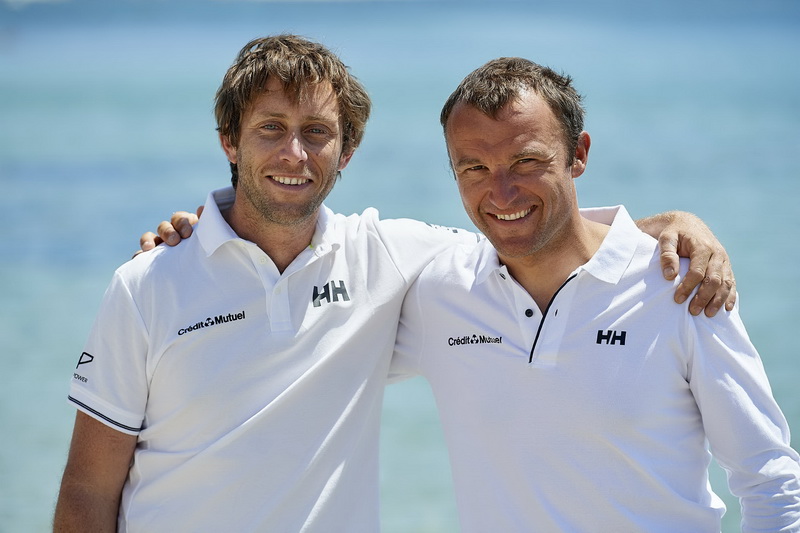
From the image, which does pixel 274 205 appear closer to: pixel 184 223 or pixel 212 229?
pixel 212 229

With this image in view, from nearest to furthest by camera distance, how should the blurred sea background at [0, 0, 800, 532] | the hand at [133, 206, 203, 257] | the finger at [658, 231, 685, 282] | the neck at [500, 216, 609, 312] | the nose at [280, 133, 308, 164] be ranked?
the finger at [658, 231, 685, 282] < the neck at [500, 216, 609, 312] < the nose at [280, 133, 308, 164] < the hand at [133, 206, 203, 257] < the blurred sea background at [0, 0, 800, 532]

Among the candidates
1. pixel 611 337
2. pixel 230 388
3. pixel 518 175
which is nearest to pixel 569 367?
pixel 611 337

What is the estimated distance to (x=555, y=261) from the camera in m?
2.60

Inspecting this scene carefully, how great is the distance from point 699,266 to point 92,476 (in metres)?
1.72

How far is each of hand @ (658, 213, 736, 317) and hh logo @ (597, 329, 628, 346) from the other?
168mm

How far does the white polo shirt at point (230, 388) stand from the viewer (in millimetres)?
2592

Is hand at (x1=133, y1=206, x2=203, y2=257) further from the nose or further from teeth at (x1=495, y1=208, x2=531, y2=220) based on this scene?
teeth at (x1=495, y1=208, x2=531, y2=220)

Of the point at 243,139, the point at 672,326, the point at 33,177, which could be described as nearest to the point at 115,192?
the point at 33,177

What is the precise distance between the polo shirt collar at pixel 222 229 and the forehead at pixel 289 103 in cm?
28

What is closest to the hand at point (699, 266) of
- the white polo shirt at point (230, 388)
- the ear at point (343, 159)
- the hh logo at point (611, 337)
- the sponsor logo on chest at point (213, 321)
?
the hh logo at point (611, 337)

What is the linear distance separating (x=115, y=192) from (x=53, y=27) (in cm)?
646

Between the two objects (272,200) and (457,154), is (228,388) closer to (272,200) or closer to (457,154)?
(272,200)

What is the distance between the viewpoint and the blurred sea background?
26.8ft

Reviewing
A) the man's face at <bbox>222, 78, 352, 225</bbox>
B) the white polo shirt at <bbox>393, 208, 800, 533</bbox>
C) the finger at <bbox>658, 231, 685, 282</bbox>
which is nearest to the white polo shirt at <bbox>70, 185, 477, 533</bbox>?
the man's face at <bbox>222, 78, 352, 225</bbox>
